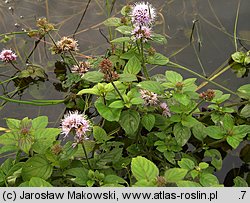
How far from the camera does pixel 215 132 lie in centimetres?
195

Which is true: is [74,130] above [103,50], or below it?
below

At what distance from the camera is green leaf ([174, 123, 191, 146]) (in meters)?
1.93

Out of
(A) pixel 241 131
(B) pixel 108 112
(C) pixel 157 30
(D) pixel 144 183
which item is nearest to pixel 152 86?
(B) pixel 108 112

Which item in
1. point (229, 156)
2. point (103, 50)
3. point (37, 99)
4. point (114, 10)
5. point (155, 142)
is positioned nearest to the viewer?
point (155, 142)

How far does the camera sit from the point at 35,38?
2779mm

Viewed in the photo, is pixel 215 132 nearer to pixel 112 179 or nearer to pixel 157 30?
pixel 112 179

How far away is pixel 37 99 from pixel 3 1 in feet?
3.06

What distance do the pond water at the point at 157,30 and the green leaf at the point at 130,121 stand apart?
1.92 ft

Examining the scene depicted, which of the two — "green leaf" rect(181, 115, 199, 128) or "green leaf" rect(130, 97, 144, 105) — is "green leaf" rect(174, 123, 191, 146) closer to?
"green leaf" rect(181, 115, 199, 128)

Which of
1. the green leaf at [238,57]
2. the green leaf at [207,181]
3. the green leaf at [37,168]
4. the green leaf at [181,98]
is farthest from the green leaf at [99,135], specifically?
the green leaf at [238,57]

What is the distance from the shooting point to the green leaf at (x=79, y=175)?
5.77ft

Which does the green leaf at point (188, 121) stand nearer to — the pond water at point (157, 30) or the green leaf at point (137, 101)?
the green leaf at point (137, 101)
